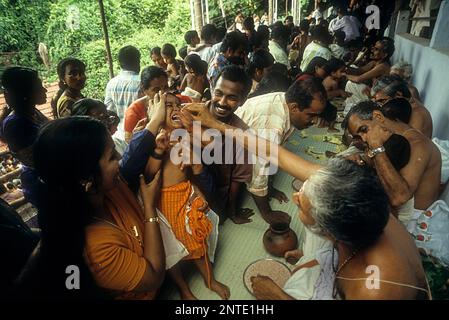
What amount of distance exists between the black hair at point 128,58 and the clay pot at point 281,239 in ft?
10.1

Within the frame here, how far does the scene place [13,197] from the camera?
3.61 m

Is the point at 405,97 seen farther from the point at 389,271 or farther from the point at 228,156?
the point at 389,271

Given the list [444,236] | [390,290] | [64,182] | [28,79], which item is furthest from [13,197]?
[444,236]

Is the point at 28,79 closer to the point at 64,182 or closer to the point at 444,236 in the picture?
the point at 64,182

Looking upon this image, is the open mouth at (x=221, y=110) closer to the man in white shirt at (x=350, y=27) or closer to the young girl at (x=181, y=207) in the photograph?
the young girl at (x=181, y=207)

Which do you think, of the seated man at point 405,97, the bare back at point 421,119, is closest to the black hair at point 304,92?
the seated man at point 405,97

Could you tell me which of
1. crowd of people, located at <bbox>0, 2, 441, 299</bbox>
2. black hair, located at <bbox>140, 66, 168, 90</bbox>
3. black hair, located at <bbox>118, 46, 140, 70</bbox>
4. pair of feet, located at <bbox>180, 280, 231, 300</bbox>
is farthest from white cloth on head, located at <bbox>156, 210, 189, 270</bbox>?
black hair, located at <bbox>118, 46, 140, 70</bbox>

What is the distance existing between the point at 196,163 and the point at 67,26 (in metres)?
11.3

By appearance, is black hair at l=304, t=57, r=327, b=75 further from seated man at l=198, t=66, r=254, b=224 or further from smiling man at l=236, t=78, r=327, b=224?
seated man at l=198, t=66, r=254, b=224

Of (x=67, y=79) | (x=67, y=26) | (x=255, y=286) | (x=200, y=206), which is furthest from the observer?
(x=67, y=26)

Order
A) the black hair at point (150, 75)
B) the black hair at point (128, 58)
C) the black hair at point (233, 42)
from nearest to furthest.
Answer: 1. the black hair at point (150, 75)
2. the black hair at point (128, 58)
3. the black hair at point (233, 42)

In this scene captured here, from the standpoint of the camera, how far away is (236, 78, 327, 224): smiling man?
3.05 metres

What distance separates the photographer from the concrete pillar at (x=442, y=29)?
4.70m

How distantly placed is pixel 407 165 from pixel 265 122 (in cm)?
142
